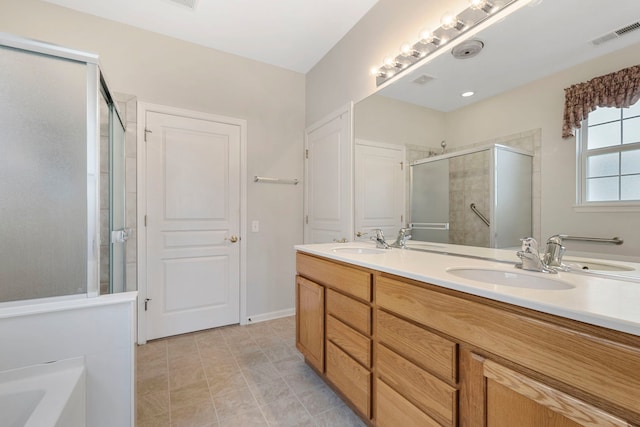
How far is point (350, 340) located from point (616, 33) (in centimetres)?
164

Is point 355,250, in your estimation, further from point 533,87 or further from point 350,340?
point 533,87

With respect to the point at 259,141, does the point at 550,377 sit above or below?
below

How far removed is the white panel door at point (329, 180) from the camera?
2.32 metres

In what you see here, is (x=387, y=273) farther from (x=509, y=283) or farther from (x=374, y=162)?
(x=374, y=162)

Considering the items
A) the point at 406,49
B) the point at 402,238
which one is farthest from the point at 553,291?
the point at 406,49

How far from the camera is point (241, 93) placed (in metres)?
2.75

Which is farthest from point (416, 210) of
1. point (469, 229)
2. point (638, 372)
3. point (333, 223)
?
point (638, 372)

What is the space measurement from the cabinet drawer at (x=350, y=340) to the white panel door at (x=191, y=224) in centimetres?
145

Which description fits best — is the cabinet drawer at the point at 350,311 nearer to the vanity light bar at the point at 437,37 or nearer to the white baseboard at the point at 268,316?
the white baseboard at the point at 268,316

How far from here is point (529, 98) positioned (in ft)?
3.91

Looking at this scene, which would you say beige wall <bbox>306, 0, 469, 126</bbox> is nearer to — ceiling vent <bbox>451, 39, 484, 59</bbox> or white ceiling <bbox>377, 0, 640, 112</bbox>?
ceiling vent <bbox>451, 39, 484, 59</bbox>

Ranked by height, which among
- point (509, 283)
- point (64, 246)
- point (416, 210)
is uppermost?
point (416, 210)

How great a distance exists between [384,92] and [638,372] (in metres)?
1.91

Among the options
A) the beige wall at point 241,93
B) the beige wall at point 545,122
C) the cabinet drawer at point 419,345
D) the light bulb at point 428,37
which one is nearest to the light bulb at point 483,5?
the beige wall at point 545,122
